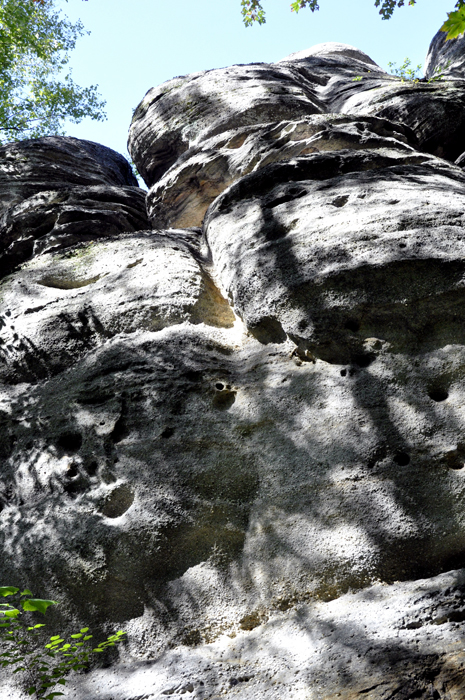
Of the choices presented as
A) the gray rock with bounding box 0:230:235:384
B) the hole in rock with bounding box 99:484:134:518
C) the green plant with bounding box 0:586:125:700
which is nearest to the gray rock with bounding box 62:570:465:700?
the green plant with bounding box 0:586:125:700

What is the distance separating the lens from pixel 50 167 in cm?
1208

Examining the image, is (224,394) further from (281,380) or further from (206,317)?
(206,317)

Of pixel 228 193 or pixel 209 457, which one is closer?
pixel 209 457

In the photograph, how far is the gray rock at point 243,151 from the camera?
27.4ft

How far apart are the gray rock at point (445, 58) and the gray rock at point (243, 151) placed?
6083 millimetres

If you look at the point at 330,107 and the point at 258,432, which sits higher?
the point at 330,107

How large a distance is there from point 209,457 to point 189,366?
0.98 metres

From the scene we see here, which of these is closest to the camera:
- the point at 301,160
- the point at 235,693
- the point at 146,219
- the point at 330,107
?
the point at 235,693

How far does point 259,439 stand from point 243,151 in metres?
5.95

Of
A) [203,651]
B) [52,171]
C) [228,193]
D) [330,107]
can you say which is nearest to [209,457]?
[203,651]

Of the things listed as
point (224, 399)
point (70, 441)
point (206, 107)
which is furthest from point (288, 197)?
point (206, 107)

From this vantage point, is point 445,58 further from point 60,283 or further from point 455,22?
point 455,22

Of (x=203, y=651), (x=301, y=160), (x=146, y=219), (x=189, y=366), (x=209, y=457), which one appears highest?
(x=301, y=160)

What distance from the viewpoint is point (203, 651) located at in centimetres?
377
